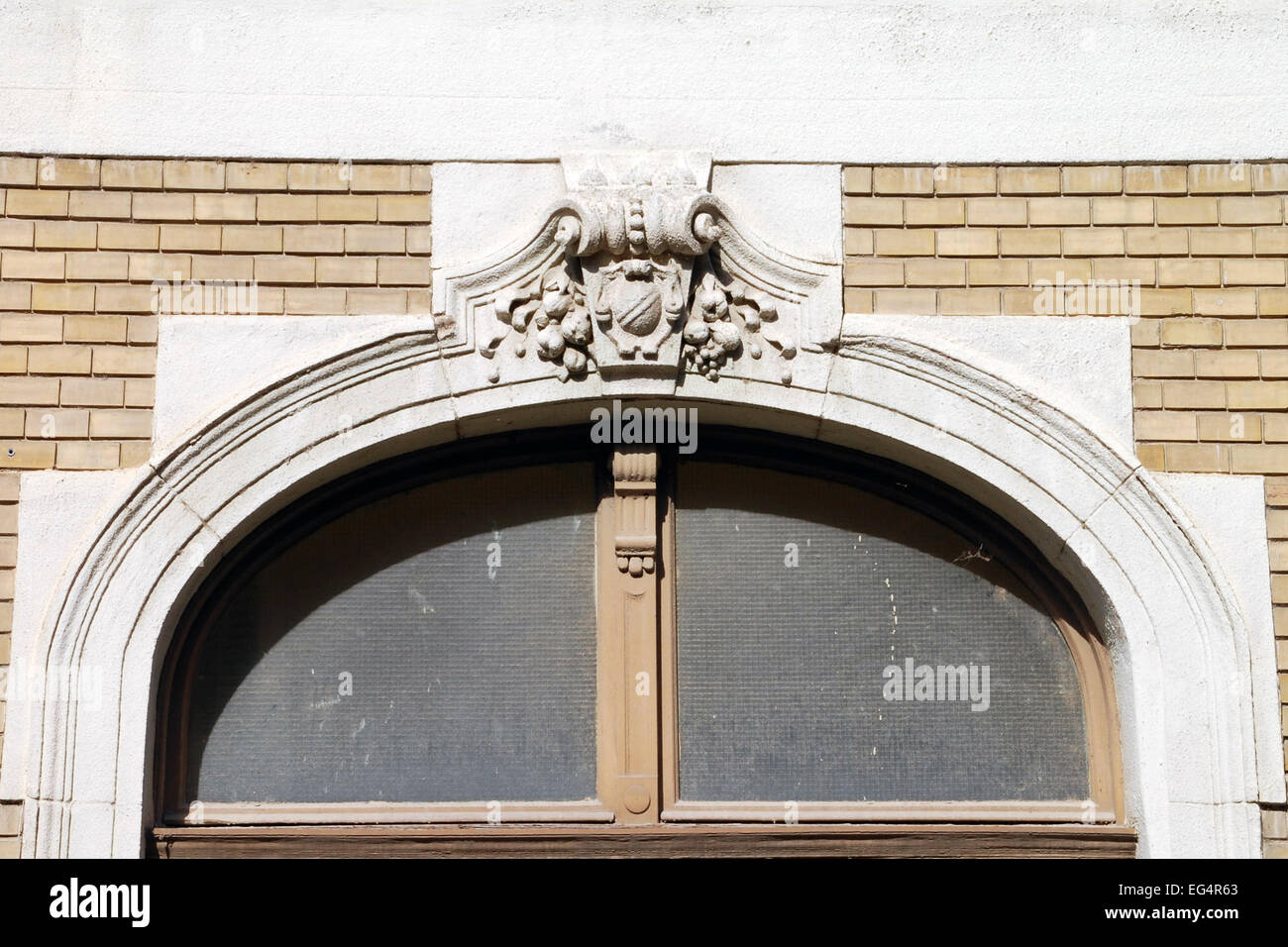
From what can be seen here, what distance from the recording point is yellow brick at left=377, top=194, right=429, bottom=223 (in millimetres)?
5730

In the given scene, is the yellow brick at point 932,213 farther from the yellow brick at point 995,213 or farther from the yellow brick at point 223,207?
the yellow brick at point 223,207

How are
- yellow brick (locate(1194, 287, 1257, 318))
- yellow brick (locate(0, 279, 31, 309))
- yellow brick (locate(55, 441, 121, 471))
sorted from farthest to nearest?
yellow brick (locate(1194, 287, 1257, 318)) → yellow brick (locate(0, 279, 31, 309)) → yellow brick (locate(55, 441, 121, 471))

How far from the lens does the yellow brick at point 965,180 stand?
19.0ft

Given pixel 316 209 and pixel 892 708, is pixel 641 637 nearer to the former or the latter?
pixel 892 708

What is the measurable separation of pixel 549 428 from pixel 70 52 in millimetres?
2068

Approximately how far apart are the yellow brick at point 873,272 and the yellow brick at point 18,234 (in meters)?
2.72

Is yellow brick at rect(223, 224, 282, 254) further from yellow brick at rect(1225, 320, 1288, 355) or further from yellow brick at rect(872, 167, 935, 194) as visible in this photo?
yellow brick at rect(1225, 320, 1288, 355)

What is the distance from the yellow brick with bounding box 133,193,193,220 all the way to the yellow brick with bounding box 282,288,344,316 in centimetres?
45

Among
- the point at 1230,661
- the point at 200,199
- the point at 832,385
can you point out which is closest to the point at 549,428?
the point at 832,385

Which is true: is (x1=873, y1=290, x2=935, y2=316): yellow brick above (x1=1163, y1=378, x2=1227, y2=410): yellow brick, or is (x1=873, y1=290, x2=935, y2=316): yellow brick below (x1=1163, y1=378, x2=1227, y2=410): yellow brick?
above

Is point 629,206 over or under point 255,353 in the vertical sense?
over

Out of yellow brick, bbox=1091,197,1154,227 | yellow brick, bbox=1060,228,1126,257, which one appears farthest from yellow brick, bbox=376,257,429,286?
yellow brick, bbox=1091,197,1154,227

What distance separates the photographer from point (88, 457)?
5.53m

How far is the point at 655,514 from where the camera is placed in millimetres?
5812
